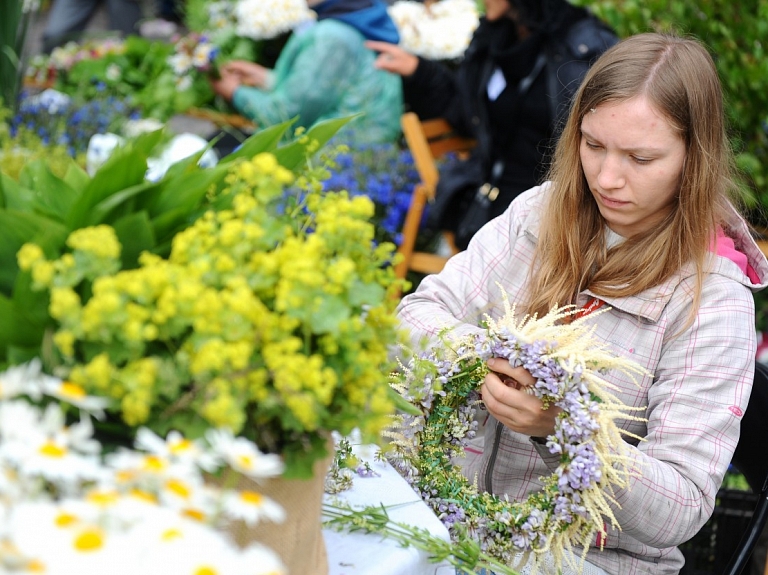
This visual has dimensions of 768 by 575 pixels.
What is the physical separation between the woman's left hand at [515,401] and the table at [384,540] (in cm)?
19

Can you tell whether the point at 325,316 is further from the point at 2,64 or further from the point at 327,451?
the point at 2,64

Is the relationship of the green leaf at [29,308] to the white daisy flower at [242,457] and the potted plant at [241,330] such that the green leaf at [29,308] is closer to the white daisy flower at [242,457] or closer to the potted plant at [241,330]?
the potted plant at [241,330]

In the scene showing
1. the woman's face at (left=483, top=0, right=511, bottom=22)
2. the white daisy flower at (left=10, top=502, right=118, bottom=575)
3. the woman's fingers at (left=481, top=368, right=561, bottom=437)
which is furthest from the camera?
the woman's face at (left=483, top=0, right=511, bottom=22)

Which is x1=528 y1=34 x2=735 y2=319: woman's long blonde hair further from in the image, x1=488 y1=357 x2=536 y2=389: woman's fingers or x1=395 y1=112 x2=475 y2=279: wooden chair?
x1=395 y1=112 x2=475 y2=279: wooden chair

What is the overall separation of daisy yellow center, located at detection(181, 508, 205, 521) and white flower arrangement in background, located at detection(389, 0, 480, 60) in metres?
3.95

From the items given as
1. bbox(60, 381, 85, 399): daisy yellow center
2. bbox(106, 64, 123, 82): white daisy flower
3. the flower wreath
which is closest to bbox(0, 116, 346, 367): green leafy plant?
bbox(60, 381, 85, 399): daisy yellow center

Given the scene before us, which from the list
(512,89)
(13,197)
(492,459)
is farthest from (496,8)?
(13,197)

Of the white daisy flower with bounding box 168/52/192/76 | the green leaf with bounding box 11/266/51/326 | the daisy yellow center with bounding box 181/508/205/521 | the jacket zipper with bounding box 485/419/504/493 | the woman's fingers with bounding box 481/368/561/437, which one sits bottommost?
the white daisy flower with bounding box 168/52/192/76

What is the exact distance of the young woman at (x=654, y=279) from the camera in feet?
4.93

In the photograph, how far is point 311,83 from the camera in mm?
4012

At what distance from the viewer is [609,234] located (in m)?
1.79

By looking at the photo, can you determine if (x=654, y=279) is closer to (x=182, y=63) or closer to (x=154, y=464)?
(x=154, y=464)

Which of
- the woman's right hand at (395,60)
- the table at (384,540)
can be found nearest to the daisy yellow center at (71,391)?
the table at (384,540)

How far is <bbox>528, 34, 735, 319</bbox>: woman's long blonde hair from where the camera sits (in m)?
1.61
